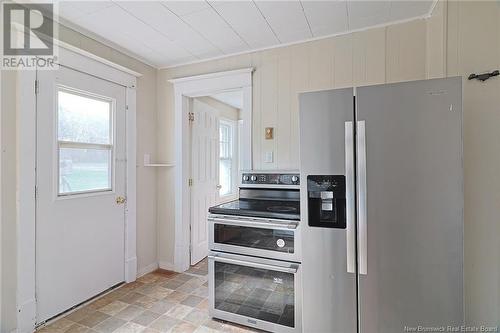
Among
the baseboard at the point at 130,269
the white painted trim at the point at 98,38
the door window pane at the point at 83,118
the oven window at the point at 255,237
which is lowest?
the baseboard at the point at 130,269

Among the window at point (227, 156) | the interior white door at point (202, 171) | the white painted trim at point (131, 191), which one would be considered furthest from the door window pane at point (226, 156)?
the white painted trim at point (131, 191)

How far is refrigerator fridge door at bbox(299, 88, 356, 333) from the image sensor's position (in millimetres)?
1626

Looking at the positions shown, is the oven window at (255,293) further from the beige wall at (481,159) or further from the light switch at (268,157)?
the beige wall at (481,159)

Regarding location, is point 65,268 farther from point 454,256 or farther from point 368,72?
point 368,72

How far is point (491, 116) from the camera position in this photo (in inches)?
65.2

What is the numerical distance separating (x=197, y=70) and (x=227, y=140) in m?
1.77

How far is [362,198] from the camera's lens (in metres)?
1.57

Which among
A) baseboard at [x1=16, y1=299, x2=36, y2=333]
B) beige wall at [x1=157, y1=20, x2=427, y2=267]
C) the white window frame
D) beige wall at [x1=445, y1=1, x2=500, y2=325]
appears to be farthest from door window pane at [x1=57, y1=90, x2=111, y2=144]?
beige wall at [x1=445, y1=1, x2=500, y2=325]

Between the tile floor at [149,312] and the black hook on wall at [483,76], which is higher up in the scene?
the black hook on wall at [483,76]

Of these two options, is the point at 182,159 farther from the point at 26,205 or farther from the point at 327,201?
the point at 327,201

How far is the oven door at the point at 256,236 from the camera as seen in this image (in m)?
1.88

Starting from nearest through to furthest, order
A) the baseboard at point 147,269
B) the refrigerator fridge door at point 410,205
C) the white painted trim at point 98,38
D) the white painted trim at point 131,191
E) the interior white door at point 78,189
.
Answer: the refrigerator fridge door at point 410,205 → the interior white door at point 78,189 → the white painted trim at point 98,38 → the white painted trim at point 131,191 → the baseboard at point 147,269

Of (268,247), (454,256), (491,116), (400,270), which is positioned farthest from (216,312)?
(491,116)

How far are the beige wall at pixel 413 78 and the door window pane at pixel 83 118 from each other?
741mm
